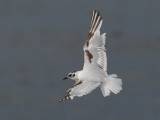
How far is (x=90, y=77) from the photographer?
3334 centimetres

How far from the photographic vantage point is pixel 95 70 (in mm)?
33500

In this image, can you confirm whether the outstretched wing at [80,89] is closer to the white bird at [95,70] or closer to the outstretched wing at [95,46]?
the white bird at [95,70]

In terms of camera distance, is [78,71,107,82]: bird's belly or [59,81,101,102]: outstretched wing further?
[78,71,107,82]: bird's belly

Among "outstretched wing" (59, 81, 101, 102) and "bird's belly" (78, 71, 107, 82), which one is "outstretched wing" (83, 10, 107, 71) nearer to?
"bird's belly" (78, 71, 107, 82)

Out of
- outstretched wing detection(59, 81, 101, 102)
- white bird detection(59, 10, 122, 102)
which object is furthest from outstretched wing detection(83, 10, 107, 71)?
outstretched wing detection(59, 81, 101, 102)

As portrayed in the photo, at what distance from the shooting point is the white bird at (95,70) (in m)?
33.3

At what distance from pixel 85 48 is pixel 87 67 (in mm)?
407

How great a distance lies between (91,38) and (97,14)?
0.52 meters

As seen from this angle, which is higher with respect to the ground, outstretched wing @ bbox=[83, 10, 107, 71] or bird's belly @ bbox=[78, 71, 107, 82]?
outstretched wing @ bbox=[83, 10, 107, 71]

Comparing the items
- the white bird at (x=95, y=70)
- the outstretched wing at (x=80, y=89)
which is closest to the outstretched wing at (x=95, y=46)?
the white bird at (x=95, y=70)

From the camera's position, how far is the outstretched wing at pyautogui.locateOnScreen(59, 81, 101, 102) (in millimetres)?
33188

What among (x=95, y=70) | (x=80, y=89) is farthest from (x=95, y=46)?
(x=80, y=89)

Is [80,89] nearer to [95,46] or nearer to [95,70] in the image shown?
Result: [95,70]

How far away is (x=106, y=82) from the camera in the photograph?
33406mm
